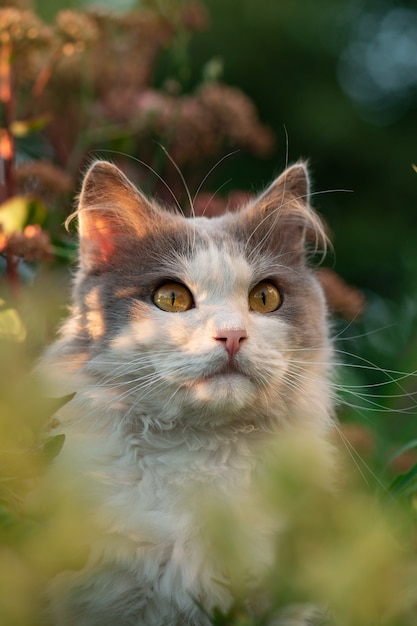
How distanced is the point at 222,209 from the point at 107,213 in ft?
1.57

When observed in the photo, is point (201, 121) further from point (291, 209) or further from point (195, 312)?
point (195, 312)

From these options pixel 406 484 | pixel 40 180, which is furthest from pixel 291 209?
pixel 406 484

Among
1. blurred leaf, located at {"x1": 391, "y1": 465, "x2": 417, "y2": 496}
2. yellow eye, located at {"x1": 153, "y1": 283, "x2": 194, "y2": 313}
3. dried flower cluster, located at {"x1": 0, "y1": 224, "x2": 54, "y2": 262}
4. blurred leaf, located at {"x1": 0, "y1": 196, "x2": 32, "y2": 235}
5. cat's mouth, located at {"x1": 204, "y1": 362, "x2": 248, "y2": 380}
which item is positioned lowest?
blurred leaf, located at {"x1": 391, "y1": 465, "x2": 417, "y2": 496}

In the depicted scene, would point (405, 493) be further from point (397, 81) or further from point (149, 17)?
point (397, 81)

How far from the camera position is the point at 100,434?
1.16 m

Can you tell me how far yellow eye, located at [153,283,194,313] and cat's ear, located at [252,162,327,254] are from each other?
0.25 meters

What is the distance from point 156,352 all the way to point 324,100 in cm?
318

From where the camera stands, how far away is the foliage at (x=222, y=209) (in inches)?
17.6

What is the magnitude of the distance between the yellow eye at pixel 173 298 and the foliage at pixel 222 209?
0.50 ft

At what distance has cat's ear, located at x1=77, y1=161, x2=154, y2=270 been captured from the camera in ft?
4.16

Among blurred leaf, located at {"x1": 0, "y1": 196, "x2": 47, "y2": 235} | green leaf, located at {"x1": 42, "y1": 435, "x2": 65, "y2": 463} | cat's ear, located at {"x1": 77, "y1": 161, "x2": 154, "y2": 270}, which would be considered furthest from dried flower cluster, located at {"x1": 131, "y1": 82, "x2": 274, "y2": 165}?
green leaf, located at {"x1": 42, "y1": 435, "x2": 65, "y2": 463}

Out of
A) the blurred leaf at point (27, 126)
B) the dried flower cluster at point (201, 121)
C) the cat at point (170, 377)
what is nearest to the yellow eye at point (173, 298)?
the cat at point (170, 377)

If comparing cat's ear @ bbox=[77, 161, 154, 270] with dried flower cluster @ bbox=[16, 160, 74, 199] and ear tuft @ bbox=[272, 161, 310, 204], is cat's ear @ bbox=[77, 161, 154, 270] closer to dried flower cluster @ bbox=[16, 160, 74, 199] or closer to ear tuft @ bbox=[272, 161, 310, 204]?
dried flower cluster @ bbox=[16, 160, 74, 199]

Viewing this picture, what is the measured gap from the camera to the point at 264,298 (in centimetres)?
126
